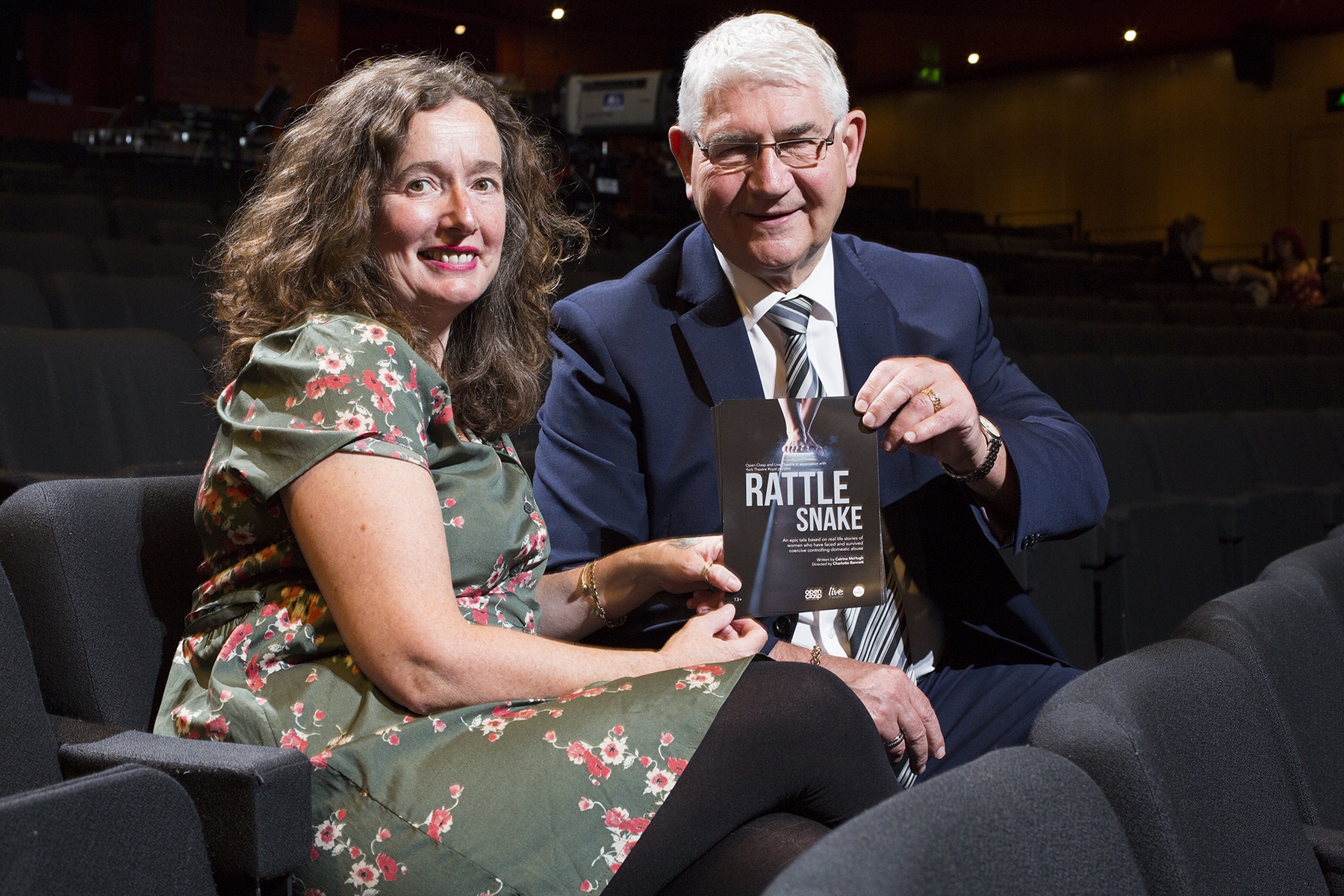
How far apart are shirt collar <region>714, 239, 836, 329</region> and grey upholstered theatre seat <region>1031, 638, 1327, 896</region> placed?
639 mm

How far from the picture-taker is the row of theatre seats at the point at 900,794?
628 millimetres

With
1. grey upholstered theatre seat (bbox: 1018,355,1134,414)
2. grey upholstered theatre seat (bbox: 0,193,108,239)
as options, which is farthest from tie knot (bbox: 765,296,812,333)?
grey upholstered theatre seat (bbox: 0,193,108,239)

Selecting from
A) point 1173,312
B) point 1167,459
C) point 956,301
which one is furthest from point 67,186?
point 1173,312

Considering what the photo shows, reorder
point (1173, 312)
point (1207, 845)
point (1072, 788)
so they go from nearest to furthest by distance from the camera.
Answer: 1. point (1072, 788)
2. point (1207, 845)
3. point (1173, 312)

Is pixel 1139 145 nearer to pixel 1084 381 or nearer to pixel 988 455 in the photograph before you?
→ pixel 1084 381

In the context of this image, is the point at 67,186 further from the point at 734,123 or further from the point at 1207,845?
the point at 1207,845

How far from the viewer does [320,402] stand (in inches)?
42.8

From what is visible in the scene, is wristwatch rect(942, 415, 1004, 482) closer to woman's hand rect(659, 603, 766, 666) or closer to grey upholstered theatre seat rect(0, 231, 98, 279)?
woman's hand rect(659, 603, 766, 666)

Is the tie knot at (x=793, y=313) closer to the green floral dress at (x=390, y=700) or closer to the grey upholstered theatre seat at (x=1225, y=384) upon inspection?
the green floral dress at (x=390, y=700)

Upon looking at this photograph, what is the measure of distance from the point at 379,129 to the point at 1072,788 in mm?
936

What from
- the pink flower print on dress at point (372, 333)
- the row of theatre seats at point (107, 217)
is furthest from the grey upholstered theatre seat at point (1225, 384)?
the pink flower print on dress at point (372, 333)

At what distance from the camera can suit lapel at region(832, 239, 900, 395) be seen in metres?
1.52

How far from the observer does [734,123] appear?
1.44 metres

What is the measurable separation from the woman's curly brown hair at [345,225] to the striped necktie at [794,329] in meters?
0.34
